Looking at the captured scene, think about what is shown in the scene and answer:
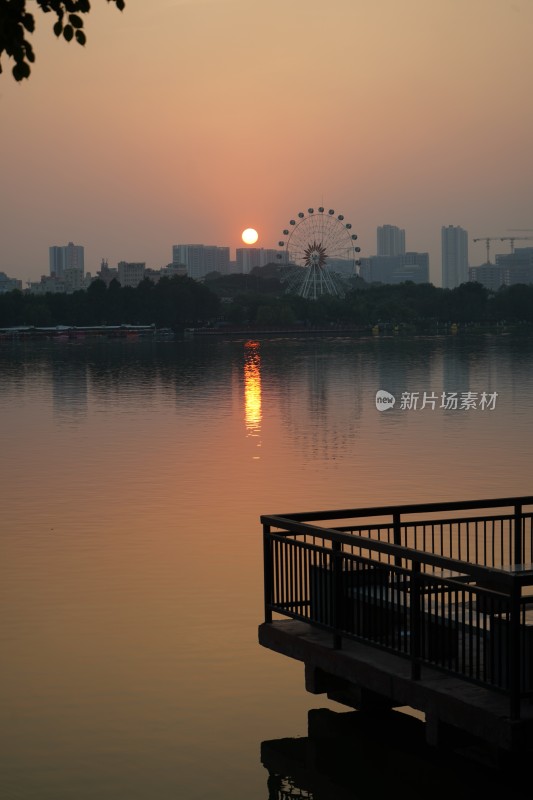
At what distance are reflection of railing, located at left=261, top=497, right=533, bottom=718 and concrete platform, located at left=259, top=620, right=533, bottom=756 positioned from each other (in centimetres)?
15

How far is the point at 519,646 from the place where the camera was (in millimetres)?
12016

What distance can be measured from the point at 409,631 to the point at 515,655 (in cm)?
218

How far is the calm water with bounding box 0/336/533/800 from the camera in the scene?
14586 millimetres

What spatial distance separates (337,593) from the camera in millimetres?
14414

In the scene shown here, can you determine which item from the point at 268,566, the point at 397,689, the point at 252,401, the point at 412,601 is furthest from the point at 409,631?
the point at 252,401

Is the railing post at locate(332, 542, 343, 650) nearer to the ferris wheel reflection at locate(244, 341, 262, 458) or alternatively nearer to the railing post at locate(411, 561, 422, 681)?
the railing post at locate(411, 561, 422, 681)

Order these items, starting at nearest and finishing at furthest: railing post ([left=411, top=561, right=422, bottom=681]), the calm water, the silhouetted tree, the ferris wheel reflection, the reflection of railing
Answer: the silhouetted tree < the reflection of railing < railing post ([left=411, top=561, right=422, bottom=681]) < the calm water < the ferris wheel reflection

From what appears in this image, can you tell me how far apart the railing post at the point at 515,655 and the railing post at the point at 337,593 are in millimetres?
2674

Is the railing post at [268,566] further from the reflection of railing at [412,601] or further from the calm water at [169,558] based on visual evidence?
the calm water at [169,558]

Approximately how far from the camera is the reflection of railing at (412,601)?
12.3 m

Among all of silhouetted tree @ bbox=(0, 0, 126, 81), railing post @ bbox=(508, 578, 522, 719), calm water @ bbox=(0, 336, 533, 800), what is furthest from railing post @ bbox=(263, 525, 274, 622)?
silhouetted tree @ bbox=(0, 0, 126, 81)

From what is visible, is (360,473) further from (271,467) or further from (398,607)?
(398,607)

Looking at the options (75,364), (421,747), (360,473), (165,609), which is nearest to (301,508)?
(360,473)

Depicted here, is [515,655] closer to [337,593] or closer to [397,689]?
[397,689]
